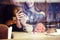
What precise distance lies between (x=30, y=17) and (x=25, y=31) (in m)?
0.16

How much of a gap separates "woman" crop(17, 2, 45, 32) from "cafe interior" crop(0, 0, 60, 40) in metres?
0.04

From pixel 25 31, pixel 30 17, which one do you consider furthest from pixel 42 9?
pixel 25 31

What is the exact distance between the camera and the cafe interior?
2.38 m

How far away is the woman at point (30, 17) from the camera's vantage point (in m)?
2.39

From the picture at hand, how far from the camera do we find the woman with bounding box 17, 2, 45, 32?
2.39 meters

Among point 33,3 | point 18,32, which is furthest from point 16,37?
point 33,3

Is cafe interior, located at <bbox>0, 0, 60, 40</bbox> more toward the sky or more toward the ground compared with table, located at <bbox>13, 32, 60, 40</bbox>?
more toward the sky

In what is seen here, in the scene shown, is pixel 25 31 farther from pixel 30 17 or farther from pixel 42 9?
pixel 42 9

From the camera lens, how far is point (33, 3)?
2.39 meters

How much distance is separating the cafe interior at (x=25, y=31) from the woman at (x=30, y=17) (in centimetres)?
4

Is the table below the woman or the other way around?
below

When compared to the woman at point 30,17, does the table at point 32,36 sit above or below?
below

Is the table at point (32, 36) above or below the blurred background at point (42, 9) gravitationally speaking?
below

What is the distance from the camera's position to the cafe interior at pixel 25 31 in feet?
7.79
